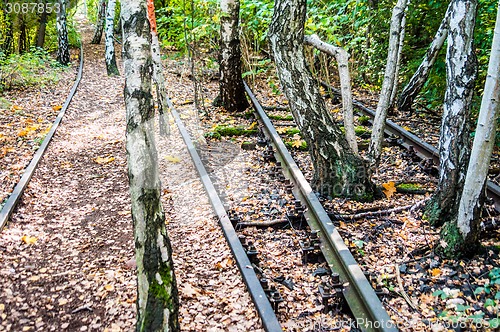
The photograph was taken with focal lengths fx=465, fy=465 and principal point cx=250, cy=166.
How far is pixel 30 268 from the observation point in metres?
4.79

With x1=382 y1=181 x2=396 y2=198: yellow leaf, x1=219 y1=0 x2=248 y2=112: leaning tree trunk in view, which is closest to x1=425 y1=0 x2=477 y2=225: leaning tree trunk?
x1=382 y1=181 x2=396 y2=198: yellow leaf

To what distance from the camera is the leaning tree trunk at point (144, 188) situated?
330cm

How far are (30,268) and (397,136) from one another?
5.78 meters

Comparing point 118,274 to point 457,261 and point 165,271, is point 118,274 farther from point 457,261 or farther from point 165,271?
point 457,261

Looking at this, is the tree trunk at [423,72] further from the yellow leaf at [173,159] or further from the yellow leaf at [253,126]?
the yellow leaf at [173,159]

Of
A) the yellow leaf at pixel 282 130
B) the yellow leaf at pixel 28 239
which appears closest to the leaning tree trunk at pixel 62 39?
the yellow leaf at pixel 282 130

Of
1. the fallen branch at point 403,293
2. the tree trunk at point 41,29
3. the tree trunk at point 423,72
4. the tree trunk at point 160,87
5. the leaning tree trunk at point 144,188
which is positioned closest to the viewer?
the leaning tree trunk at point 144,188

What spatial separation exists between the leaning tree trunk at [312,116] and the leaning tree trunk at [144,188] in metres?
2.94

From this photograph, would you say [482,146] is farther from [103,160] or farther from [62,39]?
[62,39]

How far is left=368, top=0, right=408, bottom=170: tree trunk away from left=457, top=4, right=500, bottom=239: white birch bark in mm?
1731

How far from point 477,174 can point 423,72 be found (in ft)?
17.8

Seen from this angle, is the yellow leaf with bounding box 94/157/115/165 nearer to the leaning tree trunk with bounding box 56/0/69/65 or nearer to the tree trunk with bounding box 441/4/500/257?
the tree trunk with bounding box 441/4/500/257

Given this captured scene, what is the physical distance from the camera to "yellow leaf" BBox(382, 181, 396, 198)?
5926 millimetres

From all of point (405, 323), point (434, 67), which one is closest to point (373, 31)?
point (434, 67)
